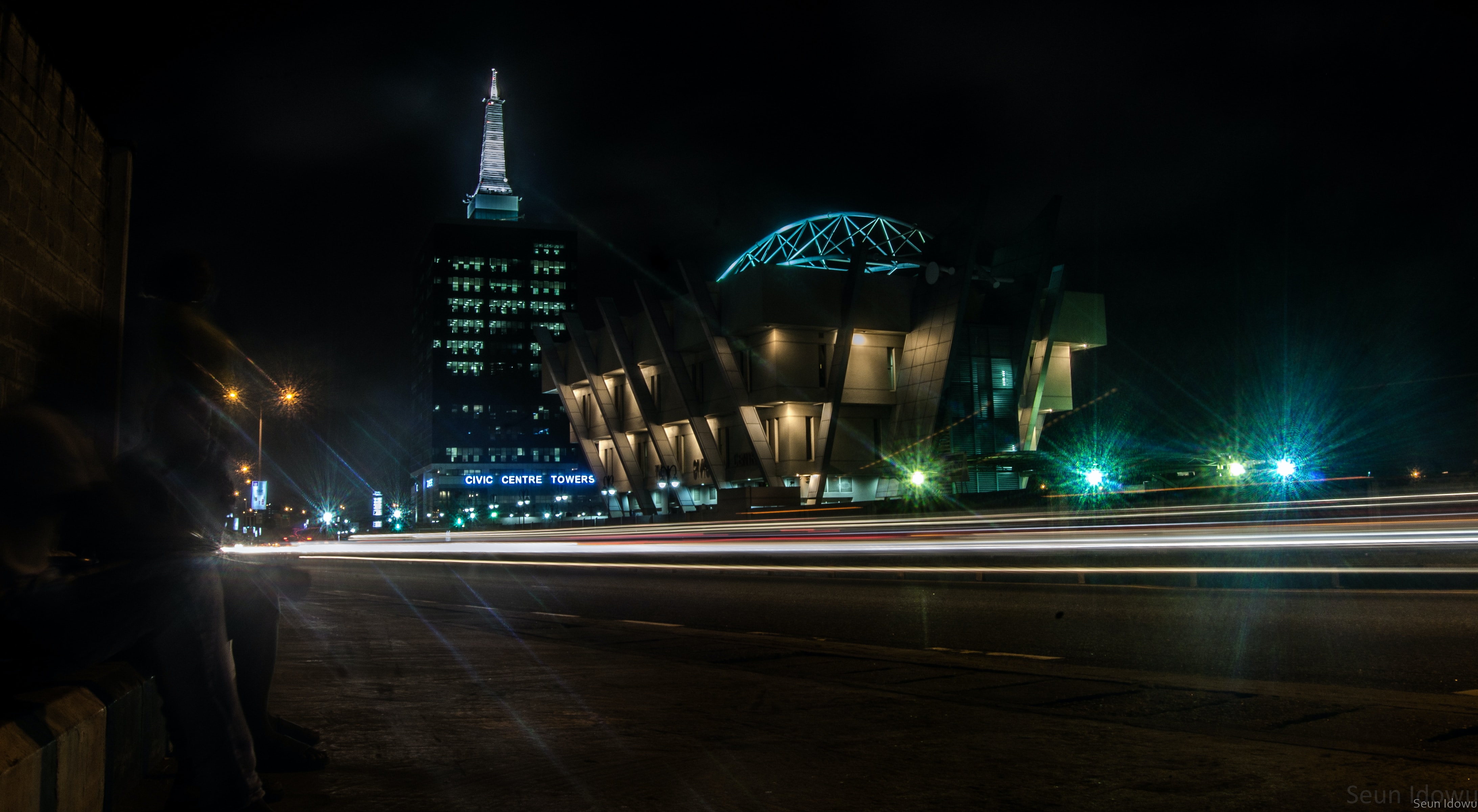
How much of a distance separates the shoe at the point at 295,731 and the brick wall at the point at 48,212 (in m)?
1.62

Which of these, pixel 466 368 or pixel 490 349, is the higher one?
pixel 490 349

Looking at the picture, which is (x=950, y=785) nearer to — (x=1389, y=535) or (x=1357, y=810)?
(x=1357, y=810)

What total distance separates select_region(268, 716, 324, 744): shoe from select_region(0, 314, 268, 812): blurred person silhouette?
928mm

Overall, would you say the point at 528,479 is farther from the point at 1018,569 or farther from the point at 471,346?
the point at 1018,569

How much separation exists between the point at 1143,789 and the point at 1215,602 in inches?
375

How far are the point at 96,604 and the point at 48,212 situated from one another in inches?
81.1

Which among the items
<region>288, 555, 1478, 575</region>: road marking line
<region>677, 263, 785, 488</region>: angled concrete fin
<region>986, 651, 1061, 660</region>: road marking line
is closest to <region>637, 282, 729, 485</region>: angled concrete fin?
<region>677, 263, 785, 488</region>: angled concrete fin

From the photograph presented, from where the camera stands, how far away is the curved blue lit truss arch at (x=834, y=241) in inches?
Answer: 3167

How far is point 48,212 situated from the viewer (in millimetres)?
4352

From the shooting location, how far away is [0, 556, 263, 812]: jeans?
308cm

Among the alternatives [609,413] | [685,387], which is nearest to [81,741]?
[685,387]

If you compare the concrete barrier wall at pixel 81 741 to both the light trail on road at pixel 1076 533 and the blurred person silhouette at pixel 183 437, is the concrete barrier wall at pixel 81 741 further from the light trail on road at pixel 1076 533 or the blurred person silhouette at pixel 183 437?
the light trail on road at pixel 1076 533

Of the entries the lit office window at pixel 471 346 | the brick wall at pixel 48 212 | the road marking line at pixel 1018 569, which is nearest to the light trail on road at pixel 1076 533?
the road marking line at pixel 1018 569

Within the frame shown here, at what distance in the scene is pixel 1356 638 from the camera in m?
9.22
